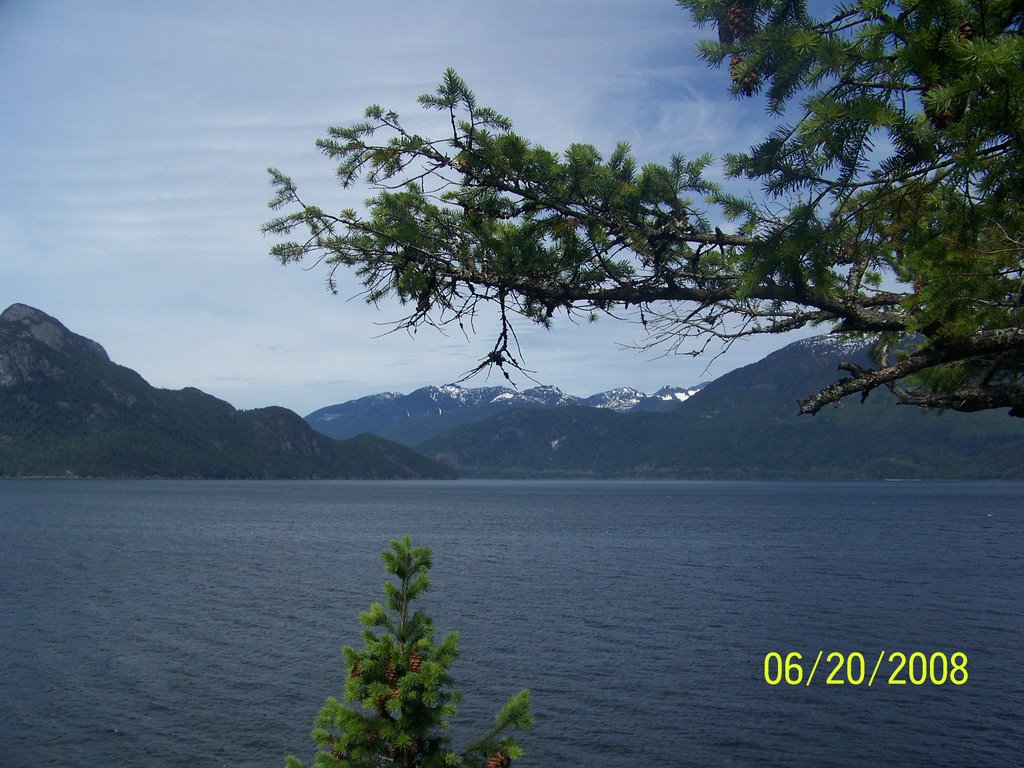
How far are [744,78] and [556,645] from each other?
3943cm

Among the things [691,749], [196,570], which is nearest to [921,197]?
[691,749]

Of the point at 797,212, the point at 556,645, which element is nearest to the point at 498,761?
the point at 797,212

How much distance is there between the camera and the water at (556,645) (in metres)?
27.8

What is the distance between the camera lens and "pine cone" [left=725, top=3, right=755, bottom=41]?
17.8 ft

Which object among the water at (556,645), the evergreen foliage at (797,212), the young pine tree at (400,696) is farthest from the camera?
the water at (556,645)

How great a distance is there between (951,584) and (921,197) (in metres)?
68.3

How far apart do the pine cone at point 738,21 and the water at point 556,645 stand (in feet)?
83.4

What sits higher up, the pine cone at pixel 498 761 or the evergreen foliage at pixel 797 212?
the evergreen foliage at pixel 797 212

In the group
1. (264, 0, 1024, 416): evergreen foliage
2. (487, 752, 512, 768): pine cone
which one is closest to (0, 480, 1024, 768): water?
(487, 752, 512, 768): pine cone

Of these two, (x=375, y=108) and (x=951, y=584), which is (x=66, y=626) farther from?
(x=951, y=584)

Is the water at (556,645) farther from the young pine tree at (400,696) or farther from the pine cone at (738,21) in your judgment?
the pine cone at (738,21)

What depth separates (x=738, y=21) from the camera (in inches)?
→ 214

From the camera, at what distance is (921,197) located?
18.8 feet

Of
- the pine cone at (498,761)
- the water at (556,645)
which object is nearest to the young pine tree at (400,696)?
the pine cone at (498,761)
